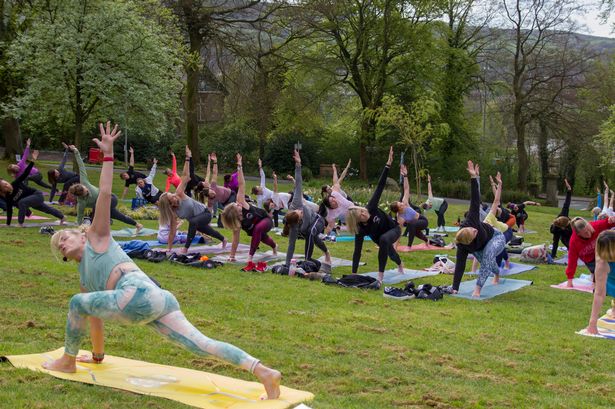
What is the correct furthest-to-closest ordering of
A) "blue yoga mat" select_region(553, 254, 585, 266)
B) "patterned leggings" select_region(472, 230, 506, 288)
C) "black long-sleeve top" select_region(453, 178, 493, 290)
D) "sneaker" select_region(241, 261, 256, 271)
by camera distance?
"blue yoga mat" select_region(553, 254, 585, 266) < "sneaker" select_region(241, 261, 256, 271) < "patterned leggings" select_region(472, 230, 506, 288) < "black long-sleeve top" select_region(453, 178, 493, 290)

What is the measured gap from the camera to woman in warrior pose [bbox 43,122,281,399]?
4941mm

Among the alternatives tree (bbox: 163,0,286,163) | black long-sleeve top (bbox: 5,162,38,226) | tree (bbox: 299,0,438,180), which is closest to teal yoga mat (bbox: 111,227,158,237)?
black long-sleeve top (bbox: 5,162,38,226)

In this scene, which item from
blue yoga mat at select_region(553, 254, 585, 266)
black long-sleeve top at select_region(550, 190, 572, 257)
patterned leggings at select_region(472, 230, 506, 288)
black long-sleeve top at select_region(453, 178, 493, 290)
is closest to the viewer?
black long-sleeve top at select_region(453, 178, 493, 290)

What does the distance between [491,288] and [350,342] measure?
4.79 meters

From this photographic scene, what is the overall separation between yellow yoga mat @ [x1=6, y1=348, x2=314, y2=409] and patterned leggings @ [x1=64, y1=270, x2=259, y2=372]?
354mm

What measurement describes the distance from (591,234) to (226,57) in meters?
23.0

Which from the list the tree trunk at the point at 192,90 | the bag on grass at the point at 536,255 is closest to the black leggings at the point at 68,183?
the tree trunk at the point at 192,90

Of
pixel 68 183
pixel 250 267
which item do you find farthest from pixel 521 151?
pixel 250 267

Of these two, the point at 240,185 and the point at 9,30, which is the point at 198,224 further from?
the point at 9,30

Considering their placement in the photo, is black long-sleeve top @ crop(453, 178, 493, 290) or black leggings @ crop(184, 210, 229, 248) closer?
black long-sleeve top @ crop(453, 178, 493, 290)

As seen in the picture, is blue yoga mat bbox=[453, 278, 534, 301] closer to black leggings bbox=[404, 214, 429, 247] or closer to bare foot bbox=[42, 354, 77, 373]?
black leggings bbox=[404, 214, 429, 247]

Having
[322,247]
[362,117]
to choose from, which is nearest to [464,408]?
[322,247]

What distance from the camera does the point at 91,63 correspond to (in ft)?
72.6

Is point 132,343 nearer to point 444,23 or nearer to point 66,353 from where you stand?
point 66,353
